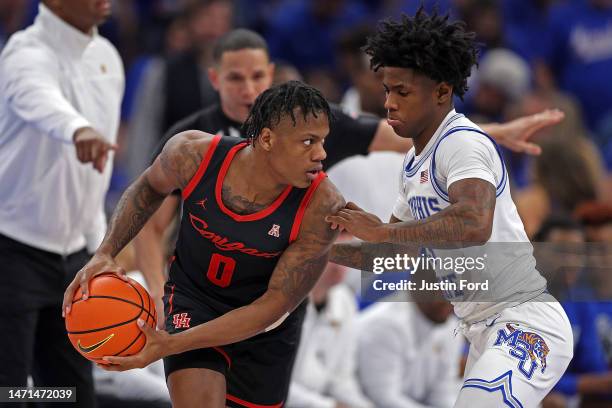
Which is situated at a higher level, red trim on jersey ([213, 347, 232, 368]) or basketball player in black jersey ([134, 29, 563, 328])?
basketball player in black jersey ([134, 29, 563, 328])

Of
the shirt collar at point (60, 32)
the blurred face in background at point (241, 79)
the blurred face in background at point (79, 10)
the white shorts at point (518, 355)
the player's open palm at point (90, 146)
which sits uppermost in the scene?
the blurred face in background at point (79, 10)

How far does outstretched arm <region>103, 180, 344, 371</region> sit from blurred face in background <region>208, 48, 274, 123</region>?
1.19m

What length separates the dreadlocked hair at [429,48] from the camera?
4613 millimetres

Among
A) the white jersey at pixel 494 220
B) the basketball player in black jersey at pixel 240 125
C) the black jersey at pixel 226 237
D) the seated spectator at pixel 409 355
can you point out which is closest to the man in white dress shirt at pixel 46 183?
the basketball player in black jersey at pixel 240 125

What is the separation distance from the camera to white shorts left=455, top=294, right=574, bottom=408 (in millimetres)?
4371

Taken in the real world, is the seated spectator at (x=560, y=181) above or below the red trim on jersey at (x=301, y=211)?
above

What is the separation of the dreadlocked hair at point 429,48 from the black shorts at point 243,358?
1.35 meters

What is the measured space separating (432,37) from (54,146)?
206cm

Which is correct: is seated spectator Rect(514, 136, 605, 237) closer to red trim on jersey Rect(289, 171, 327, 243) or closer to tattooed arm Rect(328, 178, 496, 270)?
red trim on jersey Rect(289, 171, 327, 243)

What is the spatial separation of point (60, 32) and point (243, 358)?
1.97 m

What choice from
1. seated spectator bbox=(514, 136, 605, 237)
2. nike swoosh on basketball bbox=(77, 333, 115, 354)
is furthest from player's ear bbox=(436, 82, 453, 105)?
seated spectator bbox=(514, 136, 605, 237)

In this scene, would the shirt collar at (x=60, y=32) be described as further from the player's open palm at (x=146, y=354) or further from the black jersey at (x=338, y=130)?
the player's open palm at (x=146, y=354)

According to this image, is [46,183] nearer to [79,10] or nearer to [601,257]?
Result: [79,10]

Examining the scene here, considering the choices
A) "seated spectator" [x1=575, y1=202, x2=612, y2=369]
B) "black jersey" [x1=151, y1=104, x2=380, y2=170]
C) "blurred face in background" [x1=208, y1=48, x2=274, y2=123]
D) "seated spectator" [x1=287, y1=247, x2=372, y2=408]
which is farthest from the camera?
"seated spectator" [x1=287, y1=247, x2=372, y2=408]
